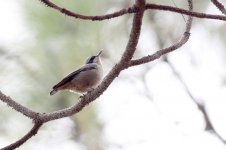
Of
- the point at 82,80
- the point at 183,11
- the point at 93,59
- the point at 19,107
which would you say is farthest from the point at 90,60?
the point at 183,11

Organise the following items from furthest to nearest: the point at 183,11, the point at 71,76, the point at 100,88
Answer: the point at 71,76 → the point at 100,88 → the point at 183,11

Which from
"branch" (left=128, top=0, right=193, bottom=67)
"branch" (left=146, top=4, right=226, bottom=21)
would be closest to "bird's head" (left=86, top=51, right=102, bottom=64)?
"branch" (left=128, top=0, right=193, bottom=67)

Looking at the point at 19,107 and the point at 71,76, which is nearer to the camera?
the point at 19,107

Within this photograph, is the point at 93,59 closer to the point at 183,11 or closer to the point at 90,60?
the point at 90,60

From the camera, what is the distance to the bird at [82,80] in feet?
5.27

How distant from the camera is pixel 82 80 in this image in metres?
1.66

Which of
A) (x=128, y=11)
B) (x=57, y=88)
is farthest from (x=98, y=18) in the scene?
→ (x=57, y=88)

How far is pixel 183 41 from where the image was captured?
0.90 meters

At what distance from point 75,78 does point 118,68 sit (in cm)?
85

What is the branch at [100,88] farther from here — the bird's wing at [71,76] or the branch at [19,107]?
the bird's wing at [71,76]

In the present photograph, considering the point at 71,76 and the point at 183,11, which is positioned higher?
the point at 183,11

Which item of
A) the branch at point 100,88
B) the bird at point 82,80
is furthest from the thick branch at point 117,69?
the bird at point 82,80

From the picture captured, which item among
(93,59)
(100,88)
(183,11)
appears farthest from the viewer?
(93,59)

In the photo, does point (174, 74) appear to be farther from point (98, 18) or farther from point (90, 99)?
point (98, 18)
